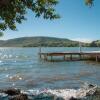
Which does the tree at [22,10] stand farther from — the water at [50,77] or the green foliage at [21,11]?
the water at [50,77]

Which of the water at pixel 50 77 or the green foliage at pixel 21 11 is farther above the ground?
the green foliage at pixel 21 11

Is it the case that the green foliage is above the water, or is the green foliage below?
above

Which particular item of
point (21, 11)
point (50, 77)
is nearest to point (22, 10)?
point (21, 11)

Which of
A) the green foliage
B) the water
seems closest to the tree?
the green foliage

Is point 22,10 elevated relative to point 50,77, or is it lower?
elevated

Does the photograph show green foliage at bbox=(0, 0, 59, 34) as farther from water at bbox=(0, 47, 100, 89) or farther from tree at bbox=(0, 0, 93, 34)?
water at bbox=(0, 47, 100, 89)

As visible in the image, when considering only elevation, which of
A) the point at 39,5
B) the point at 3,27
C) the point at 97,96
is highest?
the point at 39,5

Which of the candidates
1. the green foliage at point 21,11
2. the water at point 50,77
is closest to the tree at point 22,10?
the green foliage at point 21,11

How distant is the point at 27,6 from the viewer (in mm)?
12422

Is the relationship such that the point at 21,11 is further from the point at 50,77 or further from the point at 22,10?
the point at 50,77

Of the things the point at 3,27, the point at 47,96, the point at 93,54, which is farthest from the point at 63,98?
the point at 93,54

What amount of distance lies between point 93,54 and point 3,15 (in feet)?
148

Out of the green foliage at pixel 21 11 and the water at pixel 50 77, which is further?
the water at pixel 50 77

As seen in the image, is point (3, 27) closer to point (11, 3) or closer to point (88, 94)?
point (11, 3)
